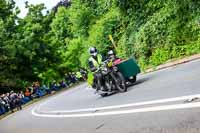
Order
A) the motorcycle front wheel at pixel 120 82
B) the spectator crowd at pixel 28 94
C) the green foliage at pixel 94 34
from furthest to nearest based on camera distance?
the spectator crowd at pixel 28 94, the green foliage at pixel 94 34, the motorcycle front wheel at pixel 120 82

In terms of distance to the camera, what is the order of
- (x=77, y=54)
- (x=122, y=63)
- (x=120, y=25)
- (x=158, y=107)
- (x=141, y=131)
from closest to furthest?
(x=141, y=131) → (x=158, y=107) → (x=122, y=63) → (x=120, y=25) → (x=77, y=54)

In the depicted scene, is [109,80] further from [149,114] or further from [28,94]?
[28,94]

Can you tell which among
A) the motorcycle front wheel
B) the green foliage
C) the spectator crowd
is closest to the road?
the motorcycle front wheel

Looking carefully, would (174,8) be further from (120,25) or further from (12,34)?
(12,34)

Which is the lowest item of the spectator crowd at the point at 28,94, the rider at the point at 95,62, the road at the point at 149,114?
the spectator crowd at the point at 28,94

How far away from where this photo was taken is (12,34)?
50969 millimetres

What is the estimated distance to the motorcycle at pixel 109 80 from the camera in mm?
16688

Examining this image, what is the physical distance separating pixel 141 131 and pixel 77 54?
5127cm

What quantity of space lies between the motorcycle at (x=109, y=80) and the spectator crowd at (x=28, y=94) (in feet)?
7.45

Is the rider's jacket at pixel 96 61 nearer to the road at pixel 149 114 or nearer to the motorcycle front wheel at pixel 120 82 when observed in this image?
the motorcycle front wheel at pixel 120 82

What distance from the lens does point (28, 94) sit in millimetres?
42906

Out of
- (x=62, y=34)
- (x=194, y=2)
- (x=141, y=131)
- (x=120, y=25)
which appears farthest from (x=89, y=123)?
(x=62, y=34)

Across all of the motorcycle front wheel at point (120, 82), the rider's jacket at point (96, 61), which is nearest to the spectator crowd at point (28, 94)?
the rider's jacket at point (96, 61)

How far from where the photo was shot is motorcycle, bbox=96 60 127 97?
657 inches
